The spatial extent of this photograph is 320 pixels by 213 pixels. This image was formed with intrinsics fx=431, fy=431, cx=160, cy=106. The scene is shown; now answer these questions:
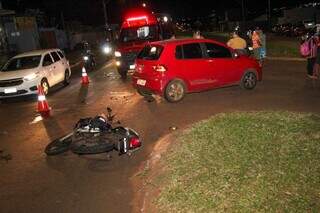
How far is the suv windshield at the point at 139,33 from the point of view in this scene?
755 inches

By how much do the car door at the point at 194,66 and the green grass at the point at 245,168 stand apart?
346 centimetres

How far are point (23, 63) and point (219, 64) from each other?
7.98 m

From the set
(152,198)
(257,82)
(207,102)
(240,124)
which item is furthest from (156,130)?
Answer: (257,82)

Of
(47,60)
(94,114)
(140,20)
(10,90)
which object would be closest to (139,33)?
(140,20)

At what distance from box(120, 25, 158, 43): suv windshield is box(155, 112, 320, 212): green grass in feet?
34.9

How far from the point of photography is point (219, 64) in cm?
1283

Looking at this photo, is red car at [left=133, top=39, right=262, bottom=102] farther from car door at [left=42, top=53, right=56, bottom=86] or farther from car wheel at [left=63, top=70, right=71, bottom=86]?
car wheel at [left=63, top=70, right=71, bottom=86]

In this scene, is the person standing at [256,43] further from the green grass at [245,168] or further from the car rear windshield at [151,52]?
the green grass at [245,168]

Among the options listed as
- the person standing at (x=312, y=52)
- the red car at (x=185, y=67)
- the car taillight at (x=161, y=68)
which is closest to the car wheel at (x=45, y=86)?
the red car at (x=185, y=67)

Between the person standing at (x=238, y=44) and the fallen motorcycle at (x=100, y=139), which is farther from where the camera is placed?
the person standing at (x=238, y=44)

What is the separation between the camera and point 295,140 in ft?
25.0

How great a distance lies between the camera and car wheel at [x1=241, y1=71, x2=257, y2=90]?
44.5ft

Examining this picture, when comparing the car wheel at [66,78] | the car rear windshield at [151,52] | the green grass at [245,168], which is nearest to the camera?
the green grass at [245,168]

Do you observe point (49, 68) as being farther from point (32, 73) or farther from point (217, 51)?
point (217, 51)
